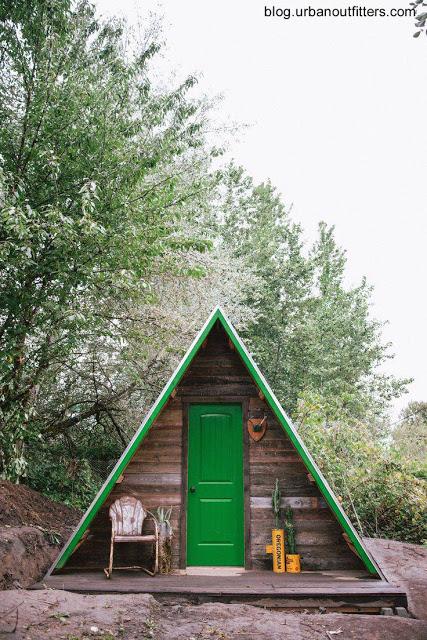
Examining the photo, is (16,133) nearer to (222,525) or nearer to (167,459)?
(167,459)

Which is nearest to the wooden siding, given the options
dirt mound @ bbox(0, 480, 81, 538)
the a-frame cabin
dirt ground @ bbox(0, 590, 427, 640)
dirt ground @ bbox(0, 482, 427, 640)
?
the a-frame cabin

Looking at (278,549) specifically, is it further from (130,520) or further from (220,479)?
(130,520)


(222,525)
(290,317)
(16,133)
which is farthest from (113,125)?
(290,317)

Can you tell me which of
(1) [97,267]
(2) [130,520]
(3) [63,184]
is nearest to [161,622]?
(2) [130,520]

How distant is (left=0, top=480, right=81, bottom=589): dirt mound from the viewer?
508 cm

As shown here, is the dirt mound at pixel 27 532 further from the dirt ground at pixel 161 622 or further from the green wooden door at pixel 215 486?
the green wooden door at pixel 215 486

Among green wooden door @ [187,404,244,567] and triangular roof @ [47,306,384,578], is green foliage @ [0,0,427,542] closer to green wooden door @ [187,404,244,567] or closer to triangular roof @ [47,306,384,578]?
green wooden door @ [187,404,244,567]

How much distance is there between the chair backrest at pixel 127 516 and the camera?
5.58m

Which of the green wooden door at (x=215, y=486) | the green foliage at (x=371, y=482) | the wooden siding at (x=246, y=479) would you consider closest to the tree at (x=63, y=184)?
the wooden siding at (x=246, y=479)

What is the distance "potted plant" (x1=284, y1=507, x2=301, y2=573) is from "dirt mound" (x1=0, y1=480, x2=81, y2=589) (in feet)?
8.95

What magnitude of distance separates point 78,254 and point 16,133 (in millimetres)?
1945

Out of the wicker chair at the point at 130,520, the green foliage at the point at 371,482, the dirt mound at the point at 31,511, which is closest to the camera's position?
the wicker chair at the point at 130,520

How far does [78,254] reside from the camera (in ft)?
22.5

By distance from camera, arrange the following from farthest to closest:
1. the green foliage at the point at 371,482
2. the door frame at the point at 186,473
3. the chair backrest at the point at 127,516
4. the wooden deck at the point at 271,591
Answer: the green foliage at the point at 371,482
the door frame at the point at 186,473
the chair backrest at the point at 127,516
the wooden deck at the point at 271,591
